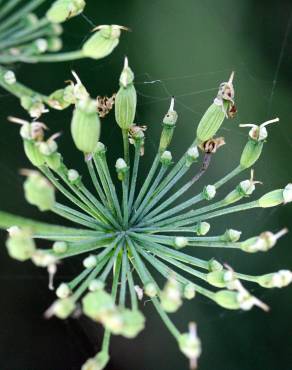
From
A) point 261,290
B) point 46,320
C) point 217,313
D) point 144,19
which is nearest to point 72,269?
point 46,320

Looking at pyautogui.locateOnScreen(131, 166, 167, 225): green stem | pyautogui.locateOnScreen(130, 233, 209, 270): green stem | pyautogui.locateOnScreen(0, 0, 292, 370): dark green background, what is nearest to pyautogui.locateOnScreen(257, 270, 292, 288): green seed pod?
pyautogui.locateOnScreen(130, 233, 209, 270): green stem

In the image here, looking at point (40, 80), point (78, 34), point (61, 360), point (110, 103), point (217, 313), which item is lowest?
point (61, 360)

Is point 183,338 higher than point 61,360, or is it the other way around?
point 183,338

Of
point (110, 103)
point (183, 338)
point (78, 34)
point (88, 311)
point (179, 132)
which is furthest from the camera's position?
point (179, 132)

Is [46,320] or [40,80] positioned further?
[46,320]

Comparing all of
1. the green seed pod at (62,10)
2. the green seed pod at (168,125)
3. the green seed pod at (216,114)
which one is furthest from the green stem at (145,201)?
the green seed pod at (62,10)

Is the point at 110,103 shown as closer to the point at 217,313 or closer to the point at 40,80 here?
the point at 40,80
